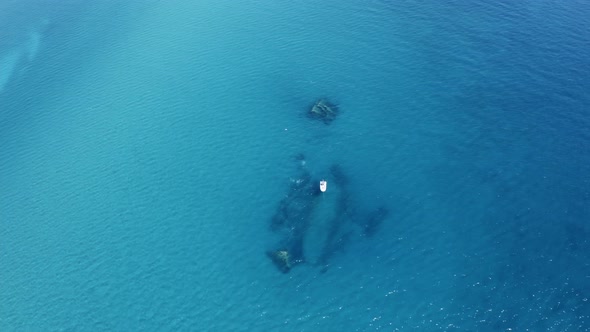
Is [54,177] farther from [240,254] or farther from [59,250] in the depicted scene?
[240,254]

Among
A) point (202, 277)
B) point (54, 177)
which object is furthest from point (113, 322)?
point (54, 177)

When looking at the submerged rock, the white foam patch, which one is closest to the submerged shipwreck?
the submerged rock

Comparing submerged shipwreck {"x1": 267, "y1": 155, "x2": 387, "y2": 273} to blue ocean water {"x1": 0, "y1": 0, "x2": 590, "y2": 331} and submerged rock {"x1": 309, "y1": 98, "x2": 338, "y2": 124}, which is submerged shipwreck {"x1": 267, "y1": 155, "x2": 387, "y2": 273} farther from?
submerged rock {"x1": 309, "y1": 98, "x2": 338, "y2": 124}

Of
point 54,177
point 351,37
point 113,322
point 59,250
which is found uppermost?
point 351,37

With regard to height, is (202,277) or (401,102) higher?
(401,102)

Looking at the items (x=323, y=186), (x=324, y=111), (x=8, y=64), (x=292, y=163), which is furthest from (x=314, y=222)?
(x=8, y=64)

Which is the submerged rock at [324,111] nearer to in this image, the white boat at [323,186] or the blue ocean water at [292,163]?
the blue ocean water at [292,163]

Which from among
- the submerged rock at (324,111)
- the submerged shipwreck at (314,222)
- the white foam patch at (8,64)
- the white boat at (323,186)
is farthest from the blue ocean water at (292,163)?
the white boat at (323,186)

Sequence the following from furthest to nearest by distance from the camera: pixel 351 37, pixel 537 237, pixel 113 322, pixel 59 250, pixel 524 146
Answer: pixel 351 37
pixel 524 146
pixel 59 250
pixel 537 237
pixel 113 322

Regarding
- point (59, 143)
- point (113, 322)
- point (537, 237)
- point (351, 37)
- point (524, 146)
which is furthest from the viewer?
point (351, 37)
